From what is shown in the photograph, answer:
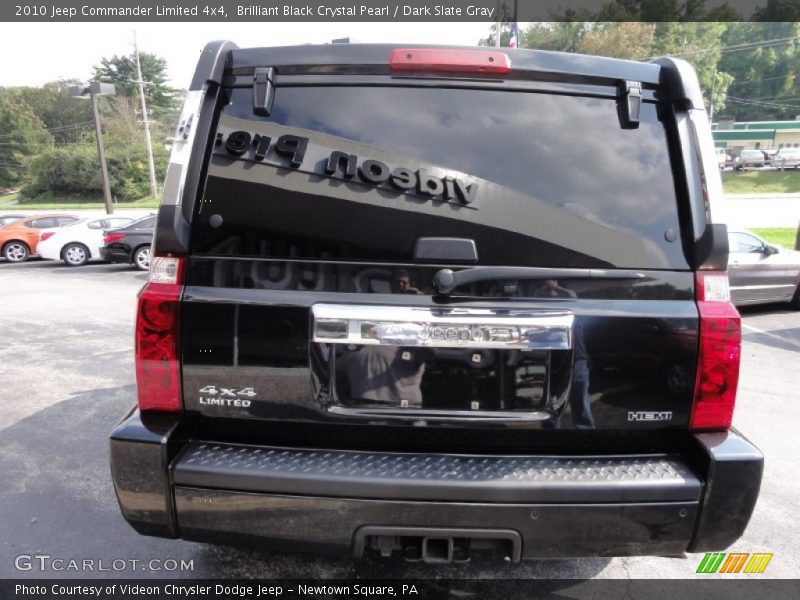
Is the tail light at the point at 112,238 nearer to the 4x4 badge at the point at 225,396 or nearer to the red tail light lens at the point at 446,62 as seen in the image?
the 4x4 badge at the point at 225,396

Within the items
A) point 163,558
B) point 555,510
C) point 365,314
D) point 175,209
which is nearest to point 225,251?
point 175,209

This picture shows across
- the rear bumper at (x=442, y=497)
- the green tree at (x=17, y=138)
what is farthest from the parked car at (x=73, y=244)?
the green tree at (x=17, y=138)

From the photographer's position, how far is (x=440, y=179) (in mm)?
2027

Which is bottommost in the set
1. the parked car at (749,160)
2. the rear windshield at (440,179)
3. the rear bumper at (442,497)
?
the rear bumper at (442,497)

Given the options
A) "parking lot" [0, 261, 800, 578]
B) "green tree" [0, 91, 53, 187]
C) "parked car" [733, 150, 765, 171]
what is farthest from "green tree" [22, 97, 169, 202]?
"parked car" [733, 150, 765, 171]

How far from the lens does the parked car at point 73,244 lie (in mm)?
16828

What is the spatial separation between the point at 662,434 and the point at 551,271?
77 cm

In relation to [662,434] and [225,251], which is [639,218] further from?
[225,251]

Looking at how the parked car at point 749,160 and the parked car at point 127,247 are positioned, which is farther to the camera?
the parked car at point 749,160

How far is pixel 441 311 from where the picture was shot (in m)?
1.95

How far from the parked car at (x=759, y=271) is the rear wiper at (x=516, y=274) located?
8266 millimetres

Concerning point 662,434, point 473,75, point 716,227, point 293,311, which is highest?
point 473,75

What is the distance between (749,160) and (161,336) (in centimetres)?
6700

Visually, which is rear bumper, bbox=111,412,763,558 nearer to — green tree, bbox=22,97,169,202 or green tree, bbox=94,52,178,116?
green tree, bbox=22,97,169,202
